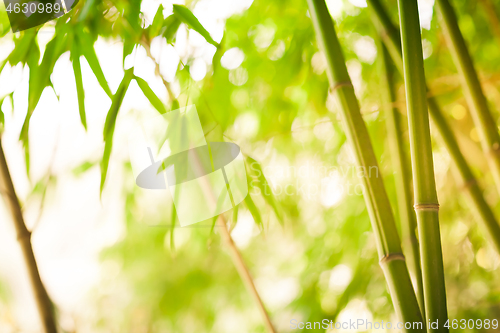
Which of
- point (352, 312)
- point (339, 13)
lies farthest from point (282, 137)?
point (352, 312)

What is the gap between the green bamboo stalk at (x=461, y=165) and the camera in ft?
2.02

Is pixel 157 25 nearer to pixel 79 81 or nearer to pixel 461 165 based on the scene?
pixel 79 81

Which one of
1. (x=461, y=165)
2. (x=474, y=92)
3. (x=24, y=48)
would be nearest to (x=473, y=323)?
(x=461, y=165)

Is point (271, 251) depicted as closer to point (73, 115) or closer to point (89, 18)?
point (73, 115)

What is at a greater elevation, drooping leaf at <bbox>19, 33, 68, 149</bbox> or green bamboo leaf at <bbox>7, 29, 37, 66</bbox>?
green bamboo leaf at <bbox>7, 29, 37, 66</bbox>

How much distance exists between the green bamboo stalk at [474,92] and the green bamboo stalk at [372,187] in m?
0.29

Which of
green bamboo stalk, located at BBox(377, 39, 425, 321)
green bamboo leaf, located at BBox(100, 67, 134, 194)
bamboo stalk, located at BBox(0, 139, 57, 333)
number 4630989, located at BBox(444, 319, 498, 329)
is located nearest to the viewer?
bamboo stalk, located at BBox(0, 139, 57, 333)

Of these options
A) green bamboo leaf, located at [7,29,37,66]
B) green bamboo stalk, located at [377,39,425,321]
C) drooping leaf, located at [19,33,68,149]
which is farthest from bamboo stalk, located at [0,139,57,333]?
green bamboo stalk, located at [377,39,425,321]

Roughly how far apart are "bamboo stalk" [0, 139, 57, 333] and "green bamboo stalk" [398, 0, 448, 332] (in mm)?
425

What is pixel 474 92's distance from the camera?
2.03 feet

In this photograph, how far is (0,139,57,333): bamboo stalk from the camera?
0.38 m

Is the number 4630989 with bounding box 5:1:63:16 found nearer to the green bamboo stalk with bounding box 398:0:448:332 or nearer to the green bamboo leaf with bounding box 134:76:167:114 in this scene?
the green bamboo leaf with bounding box 134:76:167:114

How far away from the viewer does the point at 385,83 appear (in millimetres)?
762

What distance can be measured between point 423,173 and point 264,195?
16.3 inches
